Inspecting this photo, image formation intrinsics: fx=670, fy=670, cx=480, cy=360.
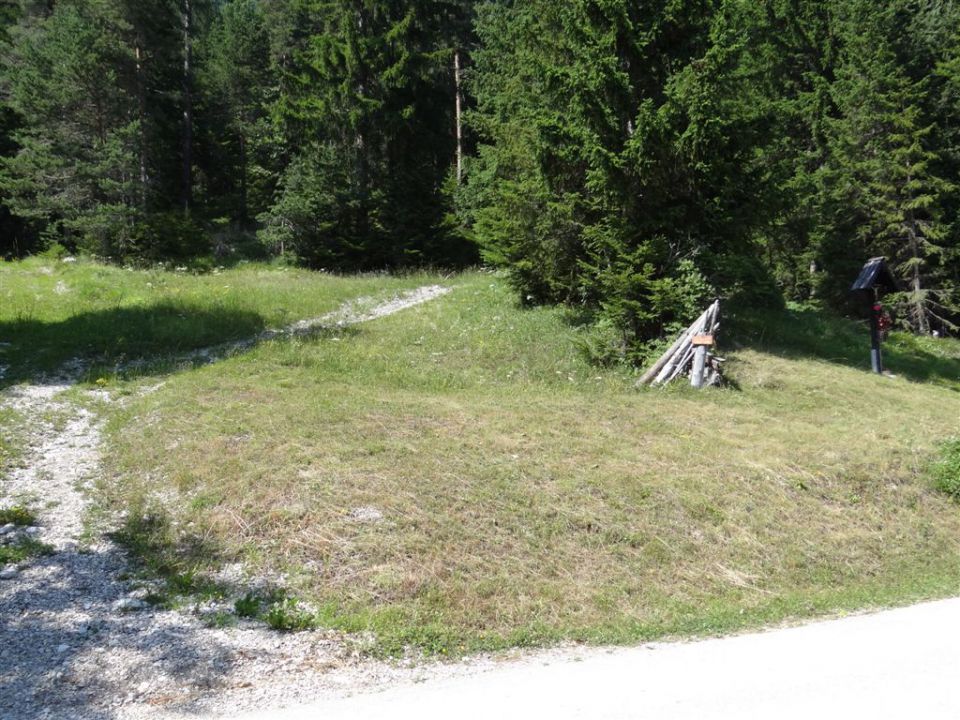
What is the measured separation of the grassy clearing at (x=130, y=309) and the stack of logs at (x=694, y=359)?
9732 mm

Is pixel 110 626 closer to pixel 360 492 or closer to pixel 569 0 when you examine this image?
pixel 360 492

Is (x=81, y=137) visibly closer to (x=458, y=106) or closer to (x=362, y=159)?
(x=362, y=159)

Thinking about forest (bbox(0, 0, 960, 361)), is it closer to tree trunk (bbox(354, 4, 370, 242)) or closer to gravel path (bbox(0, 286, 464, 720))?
tree trunk (bbox(354, 4, 370, 242))

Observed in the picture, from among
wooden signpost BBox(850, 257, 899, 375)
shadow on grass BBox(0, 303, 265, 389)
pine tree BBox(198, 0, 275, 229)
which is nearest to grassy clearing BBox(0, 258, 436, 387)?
shadow on grass BBox(0, 303, 265, 389)

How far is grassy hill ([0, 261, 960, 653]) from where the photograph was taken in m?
6.24

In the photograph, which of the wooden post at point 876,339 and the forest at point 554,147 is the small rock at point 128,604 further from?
the wooden post at point 876,339

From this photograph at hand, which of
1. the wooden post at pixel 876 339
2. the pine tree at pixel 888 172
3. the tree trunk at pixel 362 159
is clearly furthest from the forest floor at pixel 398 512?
the tree trunk at pixel 362 159

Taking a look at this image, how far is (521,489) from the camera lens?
803 centimetres

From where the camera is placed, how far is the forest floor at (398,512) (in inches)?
207

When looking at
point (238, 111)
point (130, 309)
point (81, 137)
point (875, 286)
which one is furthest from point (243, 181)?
point (875, 286)

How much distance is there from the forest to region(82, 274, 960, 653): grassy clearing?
412cm

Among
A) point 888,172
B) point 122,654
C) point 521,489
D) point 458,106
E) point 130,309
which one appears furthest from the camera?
point 458,106

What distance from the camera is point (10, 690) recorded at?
4.38m

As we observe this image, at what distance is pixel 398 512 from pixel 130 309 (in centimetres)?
1282
